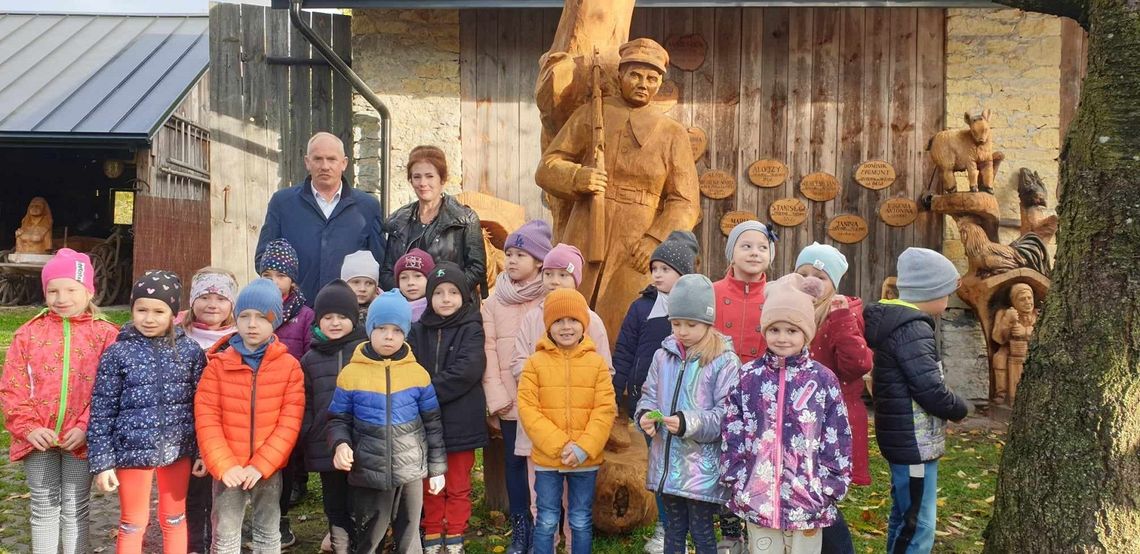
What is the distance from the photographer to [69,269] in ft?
11.1

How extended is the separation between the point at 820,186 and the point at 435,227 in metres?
4.21

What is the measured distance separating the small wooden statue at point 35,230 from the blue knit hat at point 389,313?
13.8 meters

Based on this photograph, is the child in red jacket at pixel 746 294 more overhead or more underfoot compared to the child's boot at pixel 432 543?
more overhead

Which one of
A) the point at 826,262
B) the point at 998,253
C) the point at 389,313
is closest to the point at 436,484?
the point at 389,313

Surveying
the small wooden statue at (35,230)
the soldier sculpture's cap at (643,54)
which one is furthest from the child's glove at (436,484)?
the small wooden statue at (35,230)

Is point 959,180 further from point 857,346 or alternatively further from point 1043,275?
point 857,346

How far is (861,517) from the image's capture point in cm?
457

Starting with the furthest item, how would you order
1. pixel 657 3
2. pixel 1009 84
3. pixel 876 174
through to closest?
pixel 876 174, pixel 1009 84, pixel 657 3

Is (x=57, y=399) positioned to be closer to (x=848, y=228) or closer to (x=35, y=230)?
(x=848, y=228)

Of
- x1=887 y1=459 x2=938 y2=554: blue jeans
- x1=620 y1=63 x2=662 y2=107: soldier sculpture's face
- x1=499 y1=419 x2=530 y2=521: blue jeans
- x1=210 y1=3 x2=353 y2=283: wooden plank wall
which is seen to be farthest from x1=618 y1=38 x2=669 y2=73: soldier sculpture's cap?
x1=210 y1=3 x2=353 y2=283: wooden plank wall

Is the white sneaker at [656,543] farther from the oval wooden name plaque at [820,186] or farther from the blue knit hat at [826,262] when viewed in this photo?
the oval wooden name plaque at [820,186]

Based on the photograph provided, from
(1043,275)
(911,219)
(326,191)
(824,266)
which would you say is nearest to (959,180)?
(911,219)

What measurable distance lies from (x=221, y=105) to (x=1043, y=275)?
658 centimetres

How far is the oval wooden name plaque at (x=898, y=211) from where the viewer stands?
7234 millimetres
